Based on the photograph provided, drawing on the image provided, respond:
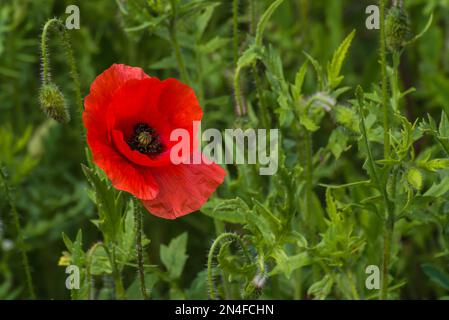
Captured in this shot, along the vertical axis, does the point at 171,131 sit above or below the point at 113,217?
above

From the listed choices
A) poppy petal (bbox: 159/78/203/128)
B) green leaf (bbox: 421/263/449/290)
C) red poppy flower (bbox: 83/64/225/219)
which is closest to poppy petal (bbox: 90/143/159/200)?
red poppy flower (bbox: 83/64/225/219)

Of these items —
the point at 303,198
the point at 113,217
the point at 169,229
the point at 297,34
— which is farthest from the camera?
the point at 297,34

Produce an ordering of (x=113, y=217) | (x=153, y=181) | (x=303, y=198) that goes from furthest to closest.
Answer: (x=303, y=198) → (x=113, y=217) → (x=153, y=181)

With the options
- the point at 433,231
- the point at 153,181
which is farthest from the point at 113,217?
the point at 433,231

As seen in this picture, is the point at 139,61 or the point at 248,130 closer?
→ the point at 248,130
